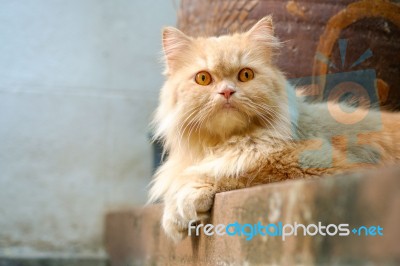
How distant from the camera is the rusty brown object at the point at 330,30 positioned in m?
2.10

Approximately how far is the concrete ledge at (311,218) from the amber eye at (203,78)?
1.18 ft

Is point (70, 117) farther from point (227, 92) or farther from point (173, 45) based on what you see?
point (227, 92)

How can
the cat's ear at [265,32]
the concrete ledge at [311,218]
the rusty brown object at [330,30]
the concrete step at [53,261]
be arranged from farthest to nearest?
the concrete step at [53,261]
the rusty brown object at [330,30]
the cat's ear at [265,32]
the concrete ledge at [311,218]

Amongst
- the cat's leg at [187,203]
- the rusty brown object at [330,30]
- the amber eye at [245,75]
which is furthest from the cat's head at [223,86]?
the rusty brown object at [330,30]

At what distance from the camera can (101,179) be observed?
134 inches

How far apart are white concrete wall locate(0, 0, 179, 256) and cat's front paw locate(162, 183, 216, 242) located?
198 centimetres

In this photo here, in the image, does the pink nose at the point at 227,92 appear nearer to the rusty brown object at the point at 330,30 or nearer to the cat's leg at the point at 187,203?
the cat's leg at the point at 187,203

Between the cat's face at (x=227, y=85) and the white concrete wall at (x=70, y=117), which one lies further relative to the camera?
the white concrete wall at (x=70, y=117)

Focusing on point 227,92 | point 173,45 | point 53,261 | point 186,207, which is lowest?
point 53,261

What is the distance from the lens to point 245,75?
151cm

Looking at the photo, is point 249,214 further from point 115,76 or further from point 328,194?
point 115,76

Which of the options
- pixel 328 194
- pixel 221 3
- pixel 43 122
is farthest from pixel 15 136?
pixel 328 194

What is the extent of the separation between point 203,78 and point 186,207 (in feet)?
1.30

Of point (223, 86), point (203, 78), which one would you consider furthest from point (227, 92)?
point (203, 78)
